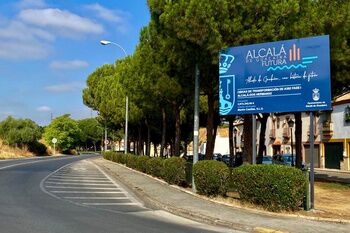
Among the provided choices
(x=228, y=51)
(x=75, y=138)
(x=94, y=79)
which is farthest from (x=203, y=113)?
(x=75, y=138)

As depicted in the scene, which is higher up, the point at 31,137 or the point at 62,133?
the point at 62,133

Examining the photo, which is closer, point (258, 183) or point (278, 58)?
point (258, 183)

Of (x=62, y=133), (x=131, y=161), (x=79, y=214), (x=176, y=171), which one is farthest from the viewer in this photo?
(x=62, y=133)

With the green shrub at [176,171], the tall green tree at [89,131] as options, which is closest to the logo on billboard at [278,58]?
the green shrub at [176,171]

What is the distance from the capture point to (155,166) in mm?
24828

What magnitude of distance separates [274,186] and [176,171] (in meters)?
7.73

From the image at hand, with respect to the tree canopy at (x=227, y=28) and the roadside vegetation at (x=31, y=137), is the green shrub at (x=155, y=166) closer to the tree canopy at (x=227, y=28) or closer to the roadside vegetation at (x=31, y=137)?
the tree canopy at (x=227, y=28)

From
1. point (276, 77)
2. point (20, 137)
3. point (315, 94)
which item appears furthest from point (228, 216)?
point (20, 137)

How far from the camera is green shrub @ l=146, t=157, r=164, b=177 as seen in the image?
2375cm

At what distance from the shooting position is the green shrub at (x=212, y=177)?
15.5m

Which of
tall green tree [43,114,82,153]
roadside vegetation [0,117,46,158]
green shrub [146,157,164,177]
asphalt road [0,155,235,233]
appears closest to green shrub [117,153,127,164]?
green shrub [146,157,164,177]

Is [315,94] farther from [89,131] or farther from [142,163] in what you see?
[89,131]

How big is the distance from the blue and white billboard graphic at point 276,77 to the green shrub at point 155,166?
833 cm

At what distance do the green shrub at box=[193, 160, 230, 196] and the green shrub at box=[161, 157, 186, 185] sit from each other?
3.50m
